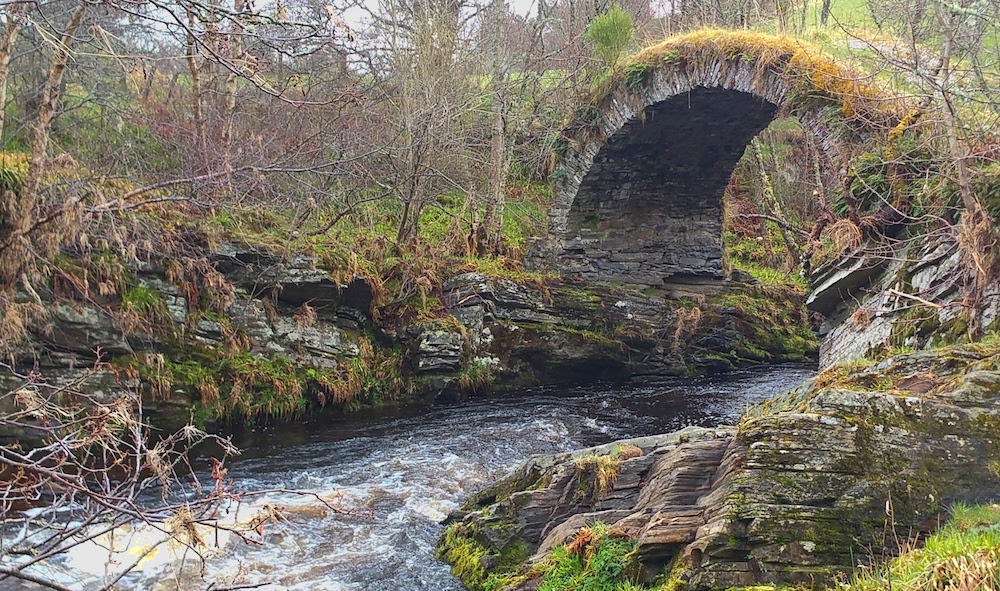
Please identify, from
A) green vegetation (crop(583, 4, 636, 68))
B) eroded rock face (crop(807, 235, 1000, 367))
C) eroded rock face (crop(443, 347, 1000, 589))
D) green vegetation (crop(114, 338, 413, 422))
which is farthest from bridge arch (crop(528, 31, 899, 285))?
eroded rock face (crop(443, 347, 1000, 589))

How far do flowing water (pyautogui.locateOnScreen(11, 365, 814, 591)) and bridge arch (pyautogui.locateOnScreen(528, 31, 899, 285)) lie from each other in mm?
3108

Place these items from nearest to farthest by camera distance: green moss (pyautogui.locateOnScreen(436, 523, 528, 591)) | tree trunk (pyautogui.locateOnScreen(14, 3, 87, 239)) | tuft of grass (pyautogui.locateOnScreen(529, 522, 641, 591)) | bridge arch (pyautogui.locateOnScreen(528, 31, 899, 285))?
tuft of grass (pyautogui.locateOnScreen(529, 522, 641, 591)) → green moss (pyautogui.locateOnScreen(436, 523, 528, 591)) → tree trunk (pyautogui.locateOnScreen(14, 3, 87, 239)) → bridge arch (pyautogui.locateOnScreen(528, 31, 899, 285))

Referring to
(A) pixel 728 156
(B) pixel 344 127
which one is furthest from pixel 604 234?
(B) pixel 344 127

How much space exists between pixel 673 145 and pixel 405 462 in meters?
8.75

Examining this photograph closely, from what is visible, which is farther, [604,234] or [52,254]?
[604,234]

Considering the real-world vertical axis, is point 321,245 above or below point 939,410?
above

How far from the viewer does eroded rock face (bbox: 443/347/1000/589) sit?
12.2 feet

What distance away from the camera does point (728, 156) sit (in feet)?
47.8

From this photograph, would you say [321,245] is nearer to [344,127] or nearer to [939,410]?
[344,127]

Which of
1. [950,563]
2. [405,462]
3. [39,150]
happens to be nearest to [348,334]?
[405,462]

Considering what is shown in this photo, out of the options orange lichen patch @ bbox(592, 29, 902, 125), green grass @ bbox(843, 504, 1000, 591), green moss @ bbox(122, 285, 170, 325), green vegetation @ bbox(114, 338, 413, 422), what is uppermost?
orange lichen patch @ bbox(592, 29, 902, 125)

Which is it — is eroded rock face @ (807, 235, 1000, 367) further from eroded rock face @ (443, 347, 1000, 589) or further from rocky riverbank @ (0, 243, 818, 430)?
rocky riverbank @ (0, 243, 818, 430)

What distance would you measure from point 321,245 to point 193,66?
3.46 metres

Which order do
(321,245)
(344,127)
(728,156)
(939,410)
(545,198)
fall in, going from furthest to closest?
(545,198) → (728,156) → (344,127) → (321,245) → (939,410)
